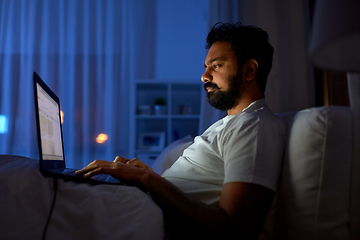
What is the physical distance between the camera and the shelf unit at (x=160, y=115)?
2.71m

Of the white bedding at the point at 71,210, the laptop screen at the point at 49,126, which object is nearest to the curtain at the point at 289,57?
the laptop screen at the point at 49,126

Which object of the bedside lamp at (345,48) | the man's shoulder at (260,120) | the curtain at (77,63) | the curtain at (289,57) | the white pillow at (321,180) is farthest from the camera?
the curtain at (77,63)

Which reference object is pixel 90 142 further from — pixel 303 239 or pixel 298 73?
pixel 303 239

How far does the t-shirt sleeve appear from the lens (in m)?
0.66

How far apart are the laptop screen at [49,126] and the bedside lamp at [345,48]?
830mm

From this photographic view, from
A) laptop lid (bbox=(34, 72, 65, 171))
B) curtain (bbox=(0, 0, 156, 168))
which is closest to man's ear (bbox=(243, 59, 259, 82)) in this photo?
laptop lid (bbox=(34, 72, 65, 171))

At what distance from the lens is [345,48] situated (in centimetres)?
73

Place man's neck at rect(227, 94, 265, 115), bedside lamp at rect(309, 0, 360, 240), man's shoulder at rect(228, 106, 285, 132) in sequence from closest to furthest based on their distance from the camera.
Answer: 1. bedside lamp at rect(309, 0, 360, 240)
2. man's shoulder at rect(228, 106, 285, 132)
3. man's neck at rect(227, 94, 265, 115)

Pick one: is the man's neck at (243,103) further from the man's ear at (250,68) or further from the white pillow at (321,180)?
the white pillow at (321,180)

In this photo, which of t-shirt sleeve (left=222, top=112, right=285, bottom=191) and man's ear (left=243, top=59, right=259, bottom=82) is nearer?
t-shirt sleeve (left=222, top=112, right=285, bottom=191)

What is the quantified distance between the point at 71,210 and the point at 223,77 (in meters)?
0.82

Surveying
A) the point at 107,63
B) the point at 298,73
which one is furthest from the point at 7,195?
the point at 107,63

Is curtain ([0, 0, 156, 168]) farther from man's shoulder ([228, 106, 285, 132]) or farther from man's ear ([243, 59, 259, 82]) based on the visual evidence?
man's shoulder ([228, 106, 285, 132])

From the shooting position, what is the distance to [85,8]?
9.92ft
